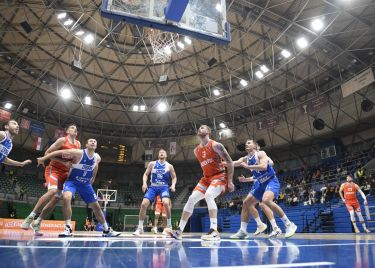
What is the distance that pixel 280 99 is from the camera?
26969mm

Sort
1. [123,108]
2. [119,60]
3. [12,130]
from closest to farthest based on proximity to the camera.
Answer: [12,130] < [119,60] < [123,108]

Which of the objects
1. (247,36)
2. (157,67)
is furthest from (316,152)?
(157,67)

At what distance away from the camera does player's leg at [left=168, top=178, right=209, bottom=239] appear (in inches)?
238

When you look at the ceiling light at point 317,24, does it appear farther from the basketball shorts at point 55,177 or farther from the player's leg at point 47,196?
the player's leg at point 47,196

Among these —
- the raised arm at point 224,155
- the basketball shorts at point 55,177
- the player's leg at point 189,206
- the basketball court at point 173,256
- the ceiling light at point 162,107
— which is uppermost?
the ceiling light at point 162,107

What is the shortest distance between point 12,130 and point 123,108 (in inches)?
949

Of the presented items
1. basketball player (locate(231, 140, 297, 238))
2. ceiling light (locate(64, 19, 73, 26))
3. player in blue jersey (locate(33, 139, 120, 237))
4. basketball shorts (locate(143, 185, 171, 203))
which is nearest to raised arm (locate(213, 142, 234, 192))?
basketball player (locate(231, 140, 297, 238))

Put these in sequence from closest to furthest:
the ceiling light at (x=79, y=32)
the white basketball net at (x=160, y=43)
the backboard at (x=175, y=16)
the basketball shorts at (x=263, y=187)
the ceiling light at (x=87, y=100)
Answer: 1. the basketball shorts at (x=263, y=187)
2. the backboard at (x=175, y=16)
3. the white basketball net at (x=160, y=43)
4. the ceiling light at (x=79, y=32)
5. the ceiling light at (x=87, y=100)

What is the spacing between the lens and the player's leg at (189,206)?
6035 mm

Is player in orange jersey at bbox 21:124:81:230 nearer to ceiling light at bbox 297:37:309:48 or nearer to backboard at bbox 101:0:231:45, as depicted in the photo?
backboard at bbox 101:0:231:45

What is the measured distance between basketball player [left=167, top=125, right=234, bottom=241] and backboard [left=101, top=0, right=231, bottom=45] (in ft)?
10.2

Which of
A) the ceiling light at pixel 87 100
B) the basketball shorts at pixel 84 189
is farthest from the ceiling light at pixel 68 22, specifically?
the basketball shorts at pixel 84 189

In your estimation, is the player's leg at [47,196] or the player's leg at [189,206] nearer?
the player's leg at [189,206]

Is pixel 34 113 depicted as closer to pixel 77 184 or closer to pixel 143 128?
pixel 143 128
